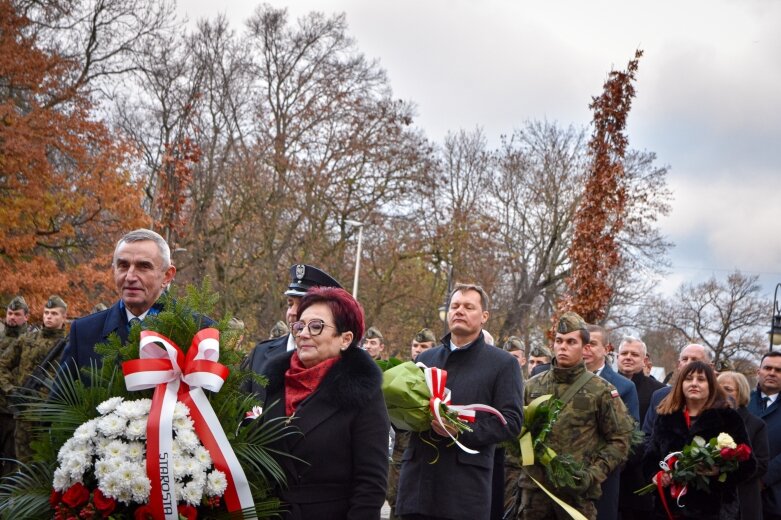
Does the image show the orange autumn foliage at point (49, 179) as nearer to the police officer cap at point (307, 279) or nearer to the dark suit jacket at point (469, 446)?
the police officer cap at point (307, 279)

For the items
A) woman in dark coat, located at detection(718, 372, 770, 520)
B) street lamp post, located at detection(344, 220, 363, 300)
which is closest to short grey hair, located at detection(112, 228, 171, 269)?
woman in dark coat, located at detection(718, 372, 770, 520)

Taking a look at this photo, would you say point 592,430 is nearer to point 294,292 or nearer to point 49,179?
point 294,292

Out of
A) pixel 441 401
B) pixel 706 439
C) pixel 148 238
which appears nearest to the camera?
pixel 148 238

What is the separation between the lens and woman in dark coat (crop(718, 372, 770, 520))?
317 inches

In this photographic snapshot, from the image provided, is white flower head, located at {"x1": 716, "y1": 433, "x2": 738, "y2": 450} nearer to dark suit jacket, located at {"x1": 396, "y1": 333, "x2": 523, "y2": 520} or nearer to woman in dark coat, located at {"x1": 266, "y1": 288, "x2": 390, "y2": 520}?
dark suit jacket, located at {"x1": 396, "y1": 333, "x2": 523, "y2": 520}

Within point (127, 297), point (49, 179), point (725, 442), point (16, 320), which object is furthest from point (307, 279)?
point (49, 179)

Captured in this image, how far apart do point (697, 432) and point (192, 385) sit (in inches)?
204

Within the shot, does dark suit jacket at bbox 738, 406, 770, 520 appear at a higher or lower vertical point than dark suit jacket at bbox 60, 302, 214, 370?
lower

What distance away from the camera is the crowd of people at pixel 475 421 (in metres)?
4.32

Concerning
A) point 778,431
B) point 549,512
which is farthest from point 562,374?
point 778,431

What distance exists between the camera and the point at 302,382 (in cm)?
446

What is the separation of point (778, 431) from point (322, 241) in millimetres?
23495

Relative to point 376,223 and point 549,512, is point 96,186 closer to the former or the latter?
point 376,223

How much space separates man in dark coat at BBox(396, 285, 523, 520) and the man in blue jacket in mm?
3443
